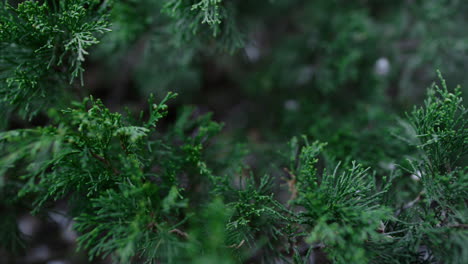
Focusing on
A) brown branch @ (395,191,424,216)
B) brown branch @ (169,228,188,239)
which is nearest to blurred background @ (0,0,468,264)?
brown branch @ (395,191,424,216)

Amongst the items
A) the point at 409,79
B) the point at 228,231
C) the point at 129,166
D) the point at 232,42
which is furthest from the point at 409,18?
the point at 129,166

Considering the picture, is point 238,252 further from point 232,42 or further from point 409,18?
point 409,18

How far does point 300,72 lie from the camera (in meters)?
1.56

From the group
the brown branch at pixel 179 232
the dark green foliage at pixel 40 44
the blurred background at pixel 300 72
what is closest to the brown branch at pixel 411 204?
the blurred background at pixel 300 72

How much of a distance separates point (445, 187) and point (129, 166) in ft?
2.47

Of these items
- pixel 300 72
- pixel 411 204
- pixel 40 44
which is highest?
pixel 40 44

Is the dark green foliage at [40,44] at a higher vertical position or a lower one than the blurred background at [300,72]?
higher

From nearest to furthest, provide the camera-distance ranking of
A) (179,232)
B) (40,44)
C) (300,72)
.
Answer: (179,232) < (40,44) < (300,72)

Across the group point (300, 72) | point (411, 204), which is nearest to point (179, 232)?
point (411, 204)

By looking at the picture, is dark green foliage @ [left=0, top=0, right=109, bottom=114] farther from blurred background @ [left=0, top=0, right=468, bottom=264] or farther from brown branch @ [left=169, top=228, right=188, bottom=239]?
brown branch @ [left=169, top=228, right=188, bottom=239]

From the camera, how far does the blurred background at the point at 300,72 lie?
4.24 feet

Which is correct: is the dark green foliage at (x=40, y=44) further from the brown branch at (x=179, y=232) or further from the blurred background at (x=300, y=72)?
the brown branch at (x=179, y=232)

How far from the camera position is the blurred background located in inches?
50.8

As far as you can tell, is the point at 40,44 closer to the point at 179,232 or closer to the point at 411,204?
the point at 179,232
